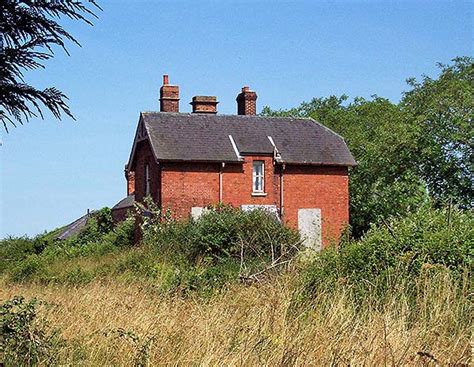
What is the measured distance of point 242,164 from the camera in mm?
37438

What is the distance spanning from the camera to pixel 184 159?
118 ft

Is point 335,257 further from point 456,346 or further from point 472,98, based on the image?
point 472,98

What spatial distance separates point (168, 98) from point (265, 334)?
3252cm

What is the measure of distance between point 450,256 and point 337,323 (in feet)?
17.9

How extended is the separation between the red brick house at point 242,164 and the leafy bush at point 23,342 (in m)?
27.3

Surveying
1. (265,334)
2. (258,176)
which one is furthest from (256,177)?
(265,334)

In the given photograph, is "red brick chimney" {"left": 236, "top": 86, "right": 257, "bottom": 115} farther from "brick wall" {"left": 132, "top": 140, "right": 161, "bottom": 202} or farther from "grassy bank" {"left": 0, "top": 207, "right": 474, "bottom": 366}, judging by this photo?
"grassy bank" {"left": 0, "top": 207, "right": 474, "bottom": 366}

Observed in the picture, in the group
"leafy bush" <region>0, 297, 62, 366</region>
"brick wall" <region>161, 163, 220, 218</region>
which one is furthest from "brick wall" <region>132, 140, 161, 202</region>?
"leafy bush" <region>0, 297, 62, 366</region>

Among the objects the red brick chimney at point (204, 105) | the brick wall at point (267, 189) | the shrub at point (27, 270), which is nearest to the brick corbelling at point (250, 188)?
the brick wall at point (267, 189)

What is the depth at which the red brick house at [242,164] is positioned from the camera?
3656 cm

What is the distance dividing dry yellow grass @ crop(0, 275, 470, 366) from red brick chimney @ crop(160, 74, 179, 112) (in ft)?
96.6

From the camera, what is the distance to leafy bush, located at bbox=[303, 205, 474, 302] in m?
12.5

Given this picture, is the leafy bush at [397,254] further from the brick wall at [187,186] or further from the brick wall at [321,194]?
the brick wall at [321,194]

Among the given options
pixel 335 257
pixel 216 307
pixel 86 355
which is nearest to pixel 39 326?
pixel 86 355
